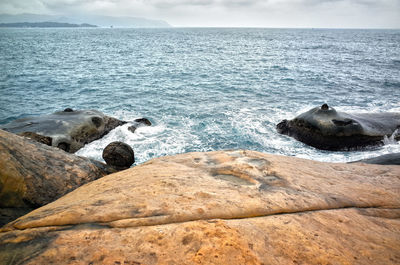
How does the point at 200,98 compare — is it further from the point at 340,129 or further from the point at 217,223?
the point at 217,223

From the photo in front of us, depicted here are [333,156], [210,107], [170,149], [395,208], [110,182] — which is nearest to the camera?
[395,208]

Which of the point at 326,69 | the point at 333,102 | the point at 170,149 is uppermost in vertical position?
the point at 326,69

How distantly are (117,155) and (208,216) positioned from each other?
5.75 meters

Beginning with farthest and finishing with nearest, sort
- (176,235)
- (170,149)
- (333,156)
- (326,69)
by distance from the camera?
(326,69) < (170,149) < (333,156) < (176,235)

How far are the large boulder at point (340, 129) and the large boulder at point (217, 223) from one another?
7828mm

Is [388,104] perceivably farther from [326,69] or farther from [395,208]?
[395,208]

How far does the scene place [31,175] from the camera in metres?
4.42

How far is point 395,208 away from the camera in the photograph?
332 cm

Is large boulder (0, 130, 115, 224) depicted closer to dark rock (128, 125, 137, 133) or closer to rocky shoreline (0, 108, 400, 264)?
rocky shoreline (0, 108, 400, 264)

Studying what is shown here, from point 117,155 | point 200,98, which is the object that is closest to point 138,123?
point 117,155

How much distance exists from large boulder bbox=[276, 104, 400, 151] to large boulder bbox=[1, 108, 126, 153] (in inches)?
409

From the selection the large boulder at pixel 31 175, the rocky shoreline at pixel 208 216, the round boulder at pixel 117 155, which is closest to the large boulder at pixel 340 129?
the rocky shoreline at pixel 208 216

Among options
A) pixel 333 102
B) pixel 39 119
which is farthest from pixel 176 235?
pixel 333 102

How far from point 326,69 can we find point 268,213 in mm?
35639
